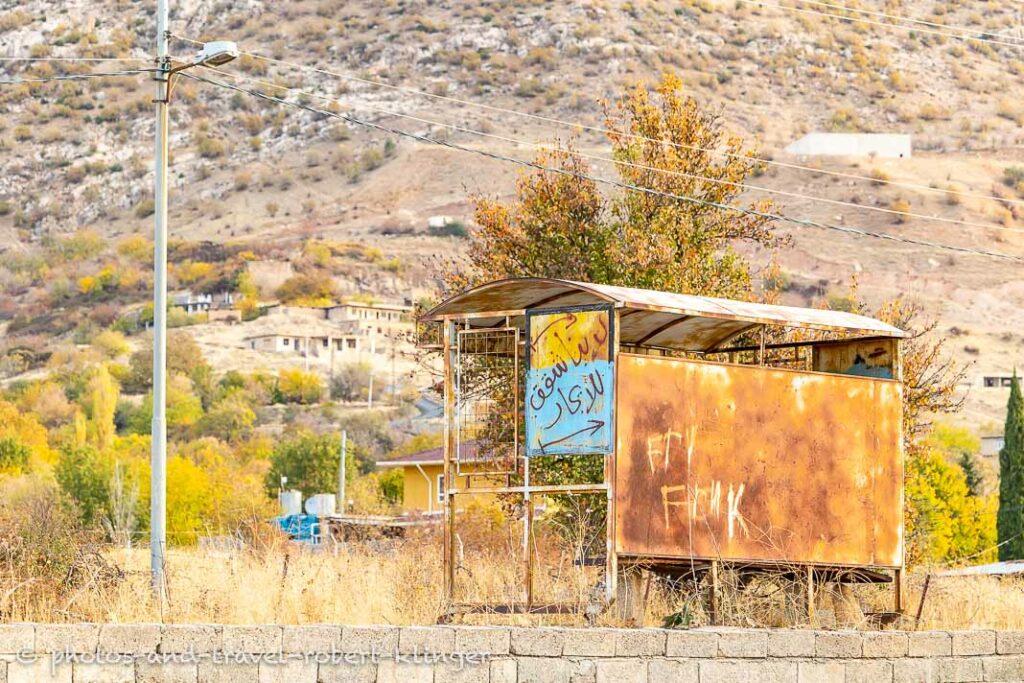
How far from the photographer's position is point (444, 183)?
322ft

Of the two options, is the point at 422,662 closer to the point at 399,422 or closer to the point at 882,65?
the point at 399,422

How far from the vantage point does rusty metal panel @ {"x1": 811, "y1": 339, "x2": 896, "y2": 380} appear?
15.6m

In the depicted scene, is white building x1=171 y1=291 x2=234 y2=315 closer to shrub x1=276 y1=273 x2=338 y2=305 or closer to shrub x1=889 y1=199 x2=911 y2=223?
shrub x1=276 y1=273 x2=338 y2=305

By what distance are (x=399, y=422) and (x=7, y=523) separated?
205 feet

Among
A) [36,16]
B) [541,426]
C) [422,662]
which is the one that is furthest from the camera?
[36,16]

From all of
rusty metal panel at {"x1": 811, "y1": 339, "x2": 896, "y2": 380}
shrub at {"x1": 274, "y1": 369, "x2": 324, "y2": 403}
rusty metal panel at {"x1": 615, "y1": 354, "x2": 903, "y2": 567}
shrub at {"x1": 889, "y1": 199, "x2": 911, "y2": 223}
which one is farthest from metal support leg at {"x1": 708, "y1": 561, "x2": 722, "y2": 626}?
shrub at {"x1": 889, "y1": 199, "x2": 911, "y2": 223}

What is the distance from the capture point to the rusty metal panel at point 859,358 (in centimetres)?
1564

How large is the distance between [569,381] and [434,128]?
91.2 m

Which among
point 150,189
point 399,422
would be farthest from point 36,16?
point 399,422

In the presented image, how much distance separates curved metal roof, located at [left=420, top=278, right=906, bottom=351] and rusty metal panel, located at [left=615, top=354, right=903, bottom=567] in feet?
1.62

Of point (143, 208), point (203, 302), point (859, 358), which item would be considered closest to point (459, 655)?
point (859, 358)

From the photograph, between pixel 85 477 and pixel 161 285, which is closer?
pixel 161 285

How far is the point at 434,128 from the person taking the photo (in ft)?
Result: 339

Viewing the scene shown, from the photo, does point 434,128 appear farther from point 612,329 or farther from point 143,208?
point 612,329
